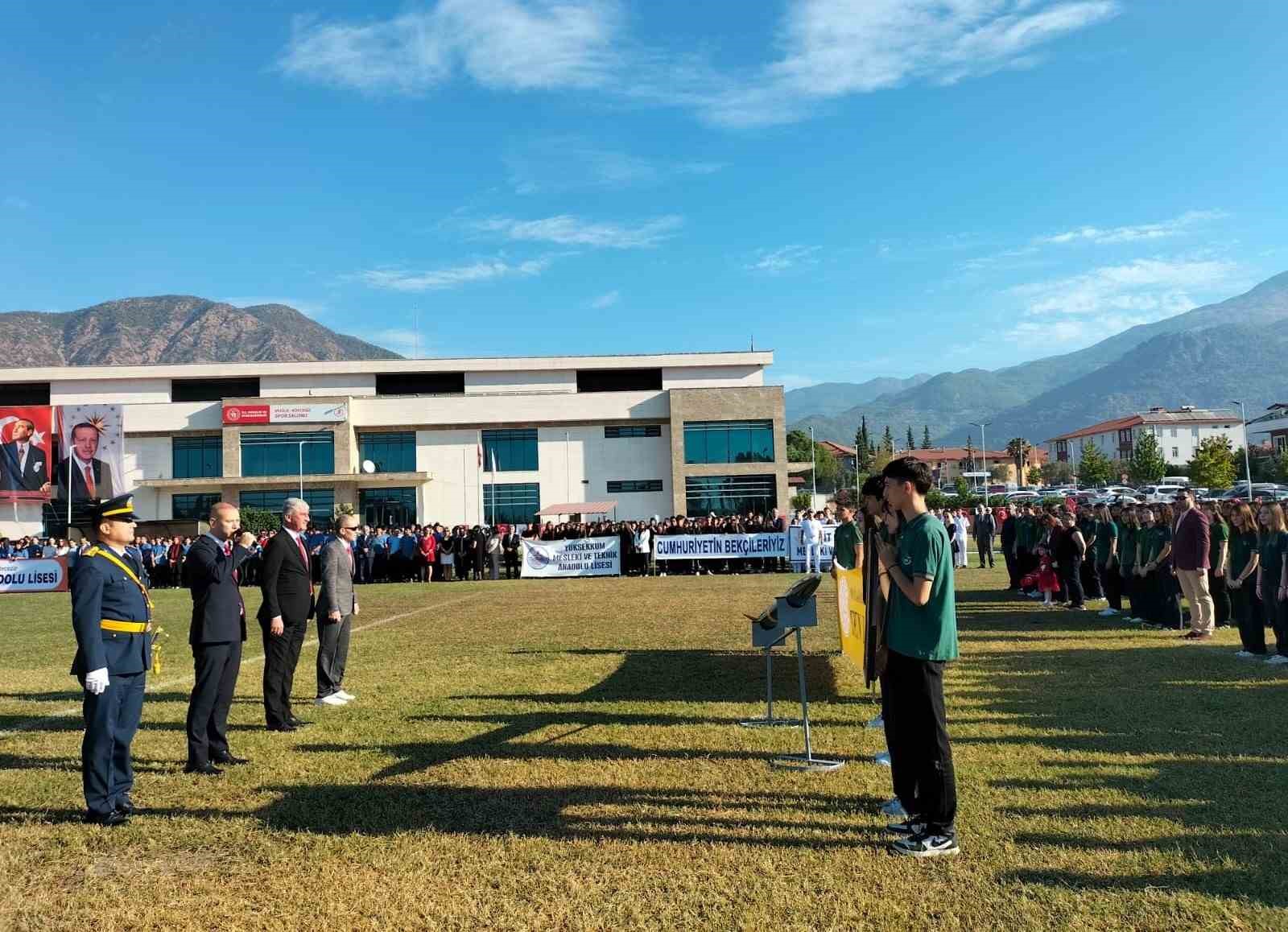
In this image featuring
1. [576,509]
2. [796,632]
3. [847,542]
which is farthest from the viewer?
[576,509]

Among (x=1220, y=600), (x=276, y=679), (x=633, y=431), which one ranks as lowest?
(x=1220, y=600)

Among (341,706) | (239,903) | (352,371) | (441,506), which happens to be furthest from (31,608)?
(352,371)

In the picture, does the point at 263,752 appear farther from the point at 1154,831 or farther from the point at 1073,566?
the point at 1073,566

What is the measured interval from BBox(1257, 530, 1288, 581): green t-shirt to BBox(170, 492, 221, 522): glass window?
57.8m

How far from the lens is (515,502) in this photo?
5731cm

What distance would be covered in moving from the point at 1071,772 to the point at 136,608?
661 centimetres

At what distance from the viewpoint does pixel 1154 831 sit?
504 centimetres

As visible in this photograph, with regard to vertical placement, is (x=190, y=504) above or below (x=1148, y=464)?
below

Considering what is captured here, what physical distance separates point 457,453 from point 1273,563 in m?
50.8

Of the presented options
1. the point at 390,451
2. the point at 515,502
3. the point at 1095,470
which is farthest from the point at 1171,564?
the point at 1095,470

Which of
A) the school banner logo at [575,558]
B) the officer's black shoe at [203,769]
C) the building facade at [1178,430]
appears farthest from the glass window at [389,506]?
the building facade at [1178,430]

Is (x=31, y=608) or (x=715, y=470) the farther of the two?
(x=715, y=470)

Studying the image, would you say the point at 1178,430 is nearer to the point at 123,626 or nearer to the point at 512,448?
the point at 512,448

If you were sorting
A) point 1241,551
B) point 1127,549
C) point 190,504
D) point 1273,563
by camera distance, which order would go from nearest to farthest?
point 1273,563 → point 1241,551 → point 1127,549 → point 190,504
